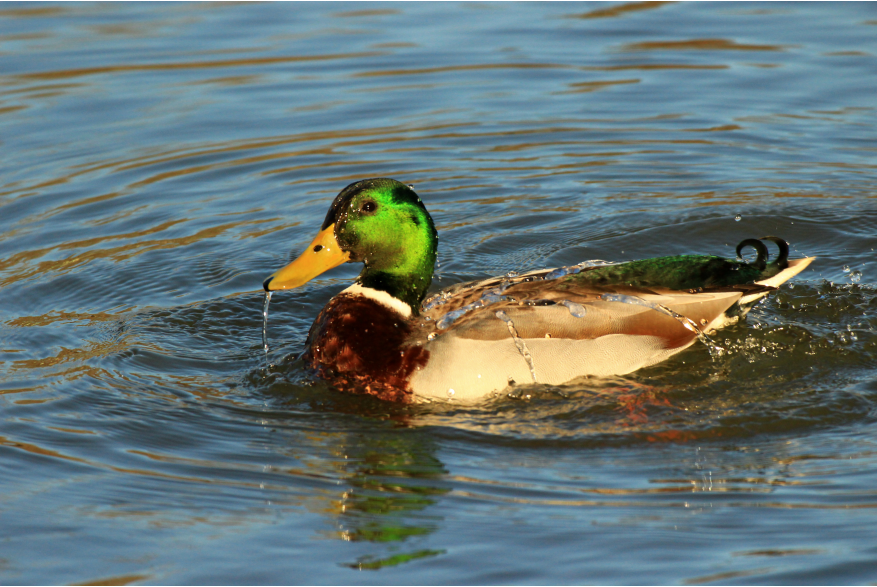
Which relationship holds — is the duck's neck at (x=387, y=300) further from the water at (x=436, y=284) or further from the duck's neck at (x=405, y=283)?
the water at (x=436, y=284)

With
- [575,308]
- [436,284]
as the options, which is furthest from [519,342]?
[436,284]

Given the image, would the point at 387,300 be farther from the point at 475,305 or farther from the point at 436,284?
the point at 436,284

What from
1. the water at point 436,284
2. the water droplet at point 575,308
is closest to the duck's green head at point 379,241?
the water at point 436,284

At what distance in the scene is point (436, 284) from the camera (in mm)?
7707

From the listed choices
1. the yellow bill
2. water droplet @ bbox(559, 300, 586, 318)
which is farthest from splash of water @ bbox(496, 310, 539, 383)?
the yellow bill

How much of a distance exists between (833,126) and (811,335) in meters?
4.17

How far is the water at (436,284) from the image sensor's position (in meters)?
4.51

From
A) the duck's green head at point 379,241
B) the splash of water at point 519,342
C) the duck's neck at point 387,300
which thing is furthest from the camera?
the duck's neck at point 387,300

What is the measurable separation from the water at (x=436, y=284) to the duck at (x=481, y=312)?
0.16m

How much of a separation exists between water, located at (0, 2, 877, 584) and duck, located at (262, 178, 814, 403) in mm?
156

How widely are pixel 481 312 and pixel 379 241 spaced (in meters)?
0.72

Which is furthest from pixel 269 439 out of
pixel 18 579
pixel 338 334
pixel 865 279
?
pixel 865 279

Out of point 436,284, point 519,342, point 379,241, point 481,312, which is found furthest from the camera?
point 436,284

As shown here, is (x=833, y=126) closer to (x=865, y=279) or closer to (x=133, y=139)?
(x=865, y=279)
